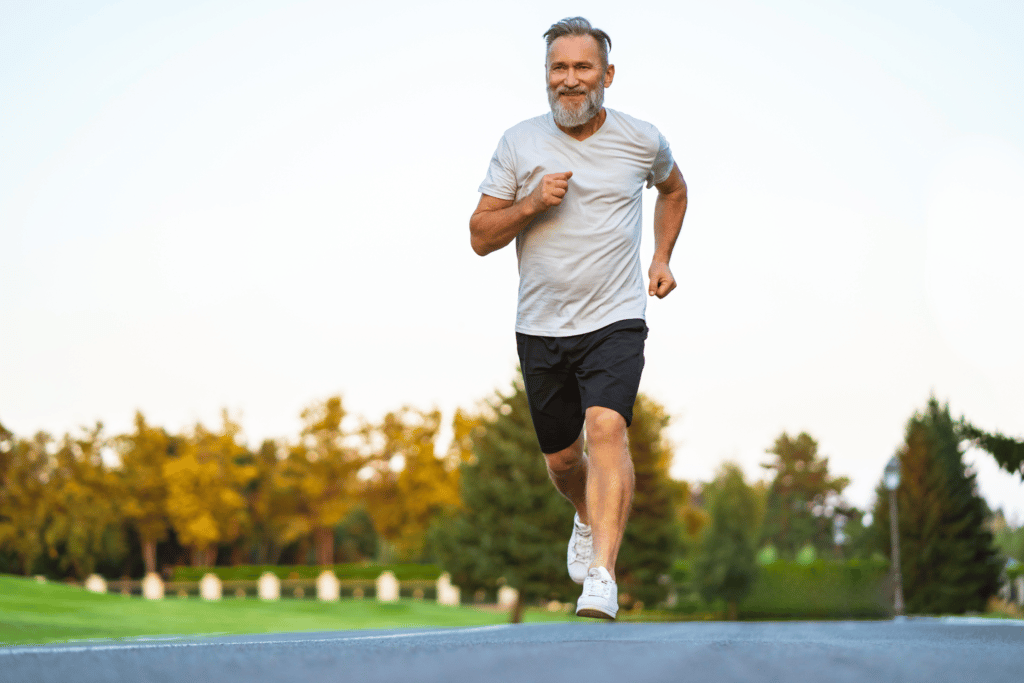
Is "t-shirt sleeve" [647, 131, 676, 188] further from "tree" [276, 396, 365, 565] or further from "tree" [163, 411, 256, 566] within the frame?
"tree" [163, 411, 256, 566]

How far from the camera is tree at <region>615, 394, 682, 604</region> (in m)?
34.5

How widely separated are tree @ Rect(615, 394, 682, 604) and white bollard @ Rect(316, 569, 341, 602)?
14.2m

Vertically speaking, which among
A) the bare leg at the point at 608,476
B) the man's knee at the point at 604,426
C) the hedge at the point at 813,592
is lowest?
the hedge at the point at 813,592

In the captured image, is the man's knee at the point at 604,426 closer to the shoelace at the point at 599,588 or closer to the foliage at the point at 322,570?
the shoelace at the point at 599,588

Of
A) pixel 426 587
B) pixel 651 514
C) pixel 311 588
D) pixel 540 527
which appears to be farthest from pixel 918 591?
pixel 311 588

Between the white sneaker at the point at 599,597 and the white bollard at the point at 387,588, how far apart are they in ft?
128

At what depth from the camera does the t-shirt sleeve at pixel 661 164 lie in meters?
4.31

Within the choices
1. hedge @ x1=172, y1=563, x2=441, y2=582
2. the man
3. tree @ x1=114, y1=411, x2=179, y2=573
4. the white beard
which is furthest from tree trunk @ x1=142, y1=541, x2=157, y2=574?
the white beard

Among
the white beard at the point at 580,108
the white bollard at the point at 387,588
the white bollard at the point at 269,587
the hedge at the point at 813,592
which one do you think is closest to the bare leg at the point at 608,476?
the white beard at the point at 580,108

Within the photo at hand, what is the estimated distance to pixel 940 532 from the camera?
33.4 meters

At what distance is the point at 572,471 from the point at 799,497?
91709 millimetres

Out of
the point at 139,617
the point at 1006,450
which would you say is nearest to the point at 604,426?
the point at 1006,450

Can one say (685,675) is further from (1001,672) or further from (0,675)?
(0,675)

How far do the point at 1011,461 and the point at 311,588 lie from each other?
118 feet
